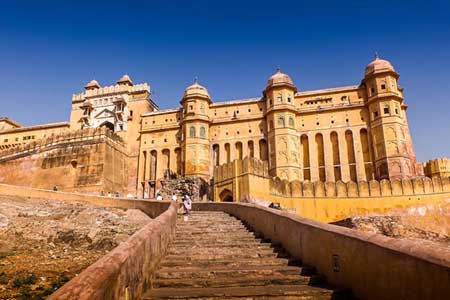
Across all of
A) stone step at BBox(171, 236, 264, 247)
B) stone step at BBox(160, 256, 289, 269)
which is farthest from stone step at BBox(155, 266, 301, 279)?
stone step at BBox(171, 236, 264, 247)

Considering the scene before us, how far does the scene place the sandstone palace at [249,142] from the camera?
3491 centimetres

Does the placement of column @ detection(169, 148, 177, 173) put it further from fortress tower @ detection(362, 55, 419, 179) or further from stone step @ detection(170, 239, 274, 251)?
stone step @ detection(170, 239, 274, 251)

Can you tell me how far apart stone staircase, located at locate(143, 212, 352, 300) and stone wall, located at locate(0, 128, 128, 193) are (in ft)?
99.4

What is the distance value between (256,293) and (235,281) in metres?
0.65

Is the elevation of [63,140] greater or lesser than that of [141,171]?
greater

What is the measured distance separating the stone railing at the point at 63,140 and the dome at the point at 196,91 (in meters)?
9.68

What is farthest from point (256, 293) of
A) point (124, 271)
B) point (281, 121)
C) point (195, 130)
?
Result: point (195, 130)

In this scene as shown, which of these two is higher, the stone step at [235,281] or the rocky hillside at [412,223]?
the rocky hillside at [412,223]

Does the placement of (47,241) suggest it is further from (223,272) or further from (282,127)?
(282,127)

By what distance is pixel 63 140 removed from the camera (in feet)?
130

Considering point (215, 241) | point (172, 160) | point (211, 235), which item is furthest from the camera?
point (172, 160)

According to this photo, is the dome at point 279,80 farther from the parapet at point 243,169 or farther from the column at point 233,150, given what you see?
the parapet at point 243,169

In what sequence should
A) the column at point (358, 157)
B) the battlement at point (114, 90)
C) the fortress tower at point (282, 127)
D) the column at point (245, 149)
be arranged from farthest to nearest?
the battlement at point (114, 90)
the column at point (245, 149)
the column at point (358, 157)
the fortress tower at point (282, 127)

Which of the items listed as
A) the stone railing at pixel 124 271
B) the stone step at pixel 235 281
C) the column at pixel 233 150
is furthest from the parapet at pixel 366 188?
the stone step at pixel 235 281
